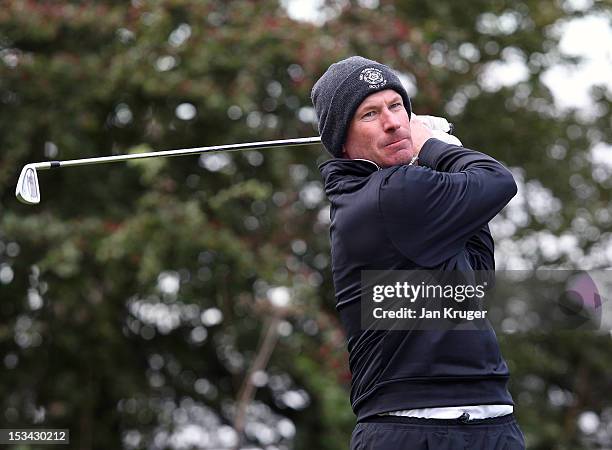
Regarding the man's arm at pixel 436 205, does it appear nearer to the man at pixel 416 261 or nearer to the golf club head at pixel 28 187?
the man at pixel 416 261

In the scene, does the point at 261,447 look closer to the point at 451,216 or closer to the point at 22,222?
the point at 22,222

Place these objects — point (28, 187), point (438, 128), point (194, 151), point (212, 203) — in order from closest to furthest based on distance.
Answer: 1. point (438, 128)
2. point (194, 151)
3. point (28, 187)
4. point (212, 203)

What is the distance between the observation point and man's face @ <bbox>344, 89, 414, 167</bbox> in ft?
9.32

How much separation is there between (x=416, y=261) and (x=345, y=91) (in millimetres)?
501

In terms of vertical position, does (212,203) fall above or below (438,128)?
below

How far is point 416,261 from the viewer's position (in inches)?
105

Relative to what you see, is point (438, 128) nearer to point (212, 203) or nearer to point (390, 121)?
point (390, 121)

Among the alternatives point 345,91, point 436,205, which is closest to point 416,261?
point 436,205

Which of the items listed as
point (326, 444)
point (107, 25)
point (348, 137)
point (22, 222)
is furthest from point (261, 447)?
point (348, 137)

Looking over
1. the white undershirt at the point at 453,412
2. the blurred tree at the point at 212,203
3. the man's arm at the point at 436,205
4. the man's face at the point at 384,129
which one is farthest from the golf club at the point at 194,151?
the blurred tree at the point at 212,203

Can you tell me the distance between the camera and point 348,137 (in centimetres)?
291

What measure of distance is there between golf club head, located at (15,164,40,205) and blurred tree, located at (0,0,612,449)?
10.4 ft

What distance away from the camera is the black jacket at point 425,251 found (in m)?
2.64

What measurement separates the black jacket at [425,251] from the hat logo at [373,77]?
0.25 m
